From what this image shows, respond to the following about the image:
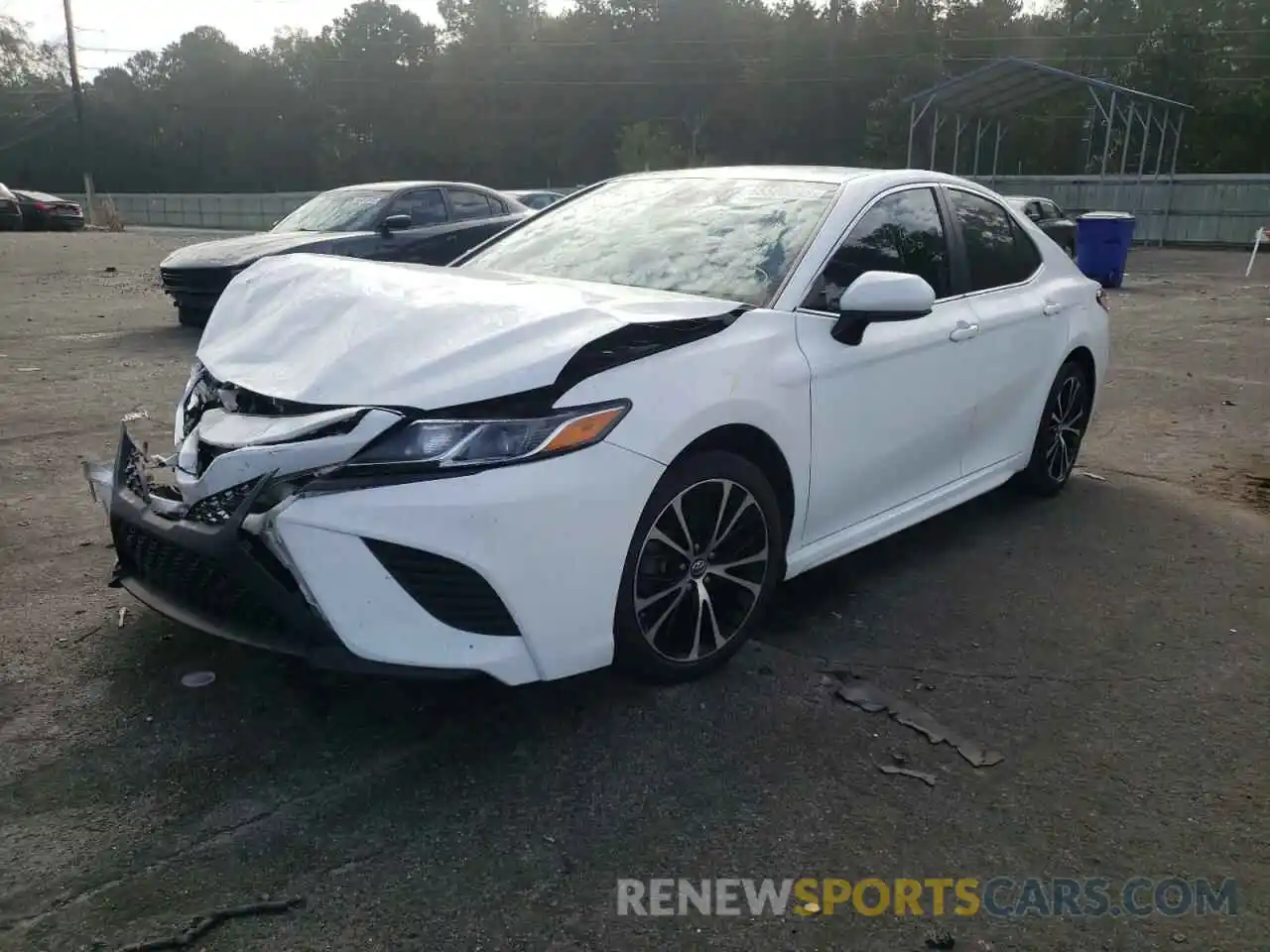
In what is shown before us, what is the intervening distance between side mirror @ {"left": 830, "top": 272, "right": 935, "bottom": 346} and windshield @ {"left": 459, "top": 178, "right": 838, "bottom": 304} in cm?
27

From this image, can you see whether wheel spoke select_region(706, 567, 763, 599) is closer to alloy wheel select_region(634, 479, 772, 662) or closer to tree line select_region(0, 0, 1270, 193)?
alloy wheel select_region(634, 479, 772, 662)

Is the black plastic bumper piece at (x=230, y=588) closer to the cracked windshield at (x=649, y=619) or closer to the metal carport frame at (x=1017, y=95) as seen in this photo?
the cracked windshield at (x=649, y=619)

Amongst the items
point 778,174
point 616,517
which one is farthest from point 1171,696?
point 778,174

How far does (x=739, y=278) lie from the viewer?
3.69m

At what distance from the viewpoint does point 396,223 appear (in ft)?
36.8

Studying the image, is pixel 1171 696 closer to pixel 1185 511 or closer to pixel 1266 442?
pixel 1185 511

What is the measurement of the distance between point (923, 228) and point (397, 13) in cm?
8380

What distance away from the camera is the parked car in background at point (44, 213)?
30.6 m

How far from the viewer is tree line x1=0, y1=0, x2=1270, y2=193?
4841cm

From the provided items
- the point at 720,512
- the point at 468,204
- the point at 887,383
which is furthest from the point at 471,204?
the point at 720,512

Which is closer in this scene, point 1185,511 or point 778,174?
point 778,174

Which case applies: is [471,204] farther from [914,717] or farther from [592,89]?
[592,89]

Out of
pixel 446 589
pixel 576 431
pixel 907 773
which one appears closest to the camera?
pixel 446 589

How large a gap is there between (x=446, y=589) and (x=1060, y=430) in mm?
3766
